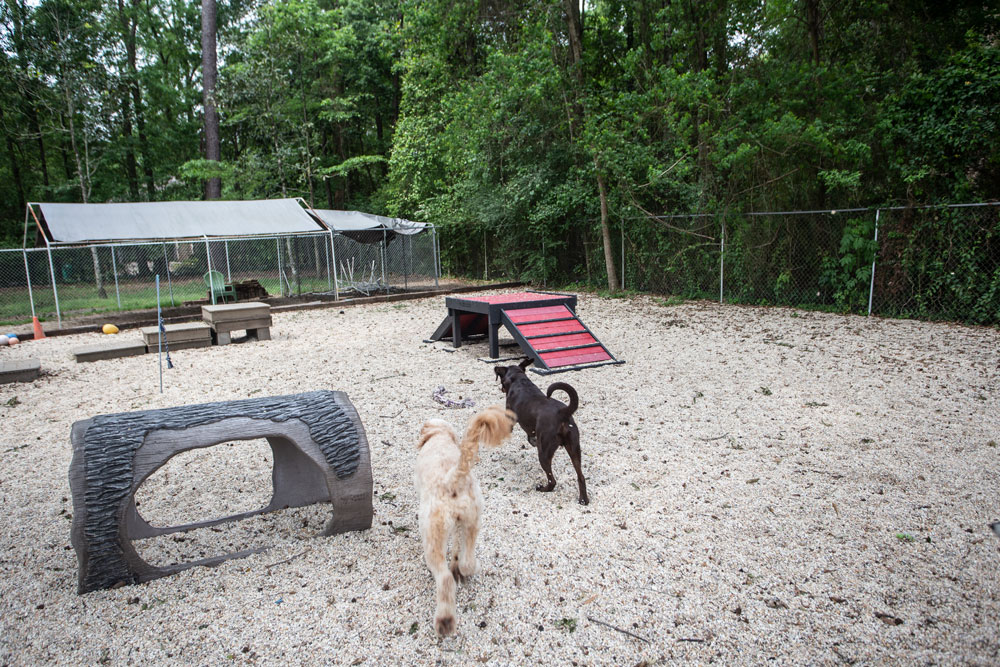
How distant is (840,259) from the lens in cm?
1046

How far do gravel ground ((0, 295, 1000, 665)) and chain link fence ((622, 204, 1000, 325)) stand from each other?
3561 mm

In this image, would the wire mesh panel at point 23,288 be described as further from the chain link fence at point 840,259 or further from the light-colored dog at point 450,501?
the chain link fence at point 840,259

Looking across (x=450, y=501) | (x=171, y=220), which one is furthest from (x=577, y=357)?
(x=171, y=220)

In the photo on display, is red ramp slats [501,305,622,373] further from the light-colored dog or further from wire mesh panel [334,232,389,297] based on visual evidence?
wire mesh panel [334,232,389,297]

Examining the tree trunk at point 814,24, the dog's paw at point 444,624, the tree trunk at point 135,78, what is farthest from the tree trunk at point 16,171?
the dog's paw at point 444,624

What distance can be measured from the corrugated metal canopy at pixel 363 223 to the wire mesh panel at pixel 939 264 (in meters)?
12.1

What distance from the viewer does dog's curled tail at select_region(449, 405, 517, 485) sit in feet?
8.37

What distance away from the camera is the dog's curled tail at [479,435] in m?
2.55

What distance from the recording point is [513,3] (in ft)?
51.4

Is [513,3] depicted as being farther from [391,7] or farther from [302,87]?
[391,7]

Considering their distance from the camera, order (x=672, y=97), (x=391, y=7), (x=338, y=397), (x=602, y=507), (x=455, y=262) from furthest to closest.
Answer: (x=391, y=7), (x=455, y=262), (x=672, y=97), (x=602, y=507), (x=338, y=397)

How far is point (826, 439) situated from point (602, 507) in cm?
226

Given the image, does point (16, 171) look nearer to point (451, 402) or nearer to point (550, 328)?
point (550, 328)

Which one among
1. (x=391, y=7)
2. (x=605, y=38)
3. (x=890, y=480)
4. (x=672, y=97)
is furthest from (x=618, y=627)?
(x=391, y=7)
